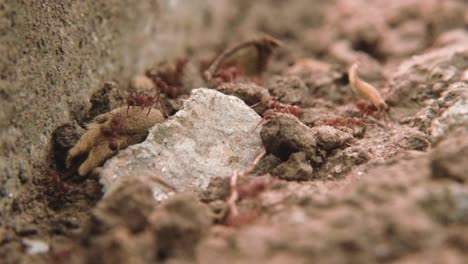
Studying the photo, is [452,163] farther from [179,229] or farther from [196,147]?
[196,147]

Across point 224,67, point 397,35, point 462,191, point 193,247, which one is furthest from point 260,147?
point 397,35

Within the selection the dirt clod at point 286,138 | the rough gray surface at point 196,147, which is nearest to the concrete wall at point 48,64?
the rough gray surface at point 196,147

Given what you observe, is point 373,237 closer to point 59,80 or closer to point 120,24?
point 59,80

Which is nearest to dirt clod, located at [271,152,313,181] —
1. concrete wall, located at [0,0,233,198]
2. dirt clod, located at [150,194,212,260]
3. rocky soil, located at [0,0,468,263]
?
rocky soil, located at [0,0,468,263]

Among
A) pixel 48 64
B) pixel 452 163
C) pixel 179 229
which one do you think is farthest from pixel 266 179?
pixel 48 64

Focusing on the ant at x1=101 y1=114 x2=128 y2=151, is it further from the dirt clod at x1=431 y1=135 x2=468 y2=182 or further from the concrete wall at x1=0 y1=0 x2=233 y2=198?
the dirt clod at x1=431 y1=135 x2=468 y2=182

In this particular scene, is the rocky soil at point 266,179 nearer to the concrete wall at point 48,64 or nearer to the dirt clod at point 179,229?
the dirt clod at point 179,229

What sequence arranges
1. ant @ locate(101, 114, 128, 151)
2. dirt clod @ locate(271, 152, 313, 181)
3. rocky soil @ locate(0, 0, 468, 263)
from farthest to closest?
ant @ locate(101, 114, 128, 151), dirt clod @ locate(271, 152, 313, 181), rocky soil @ locate(0, 0, 468, 263)
